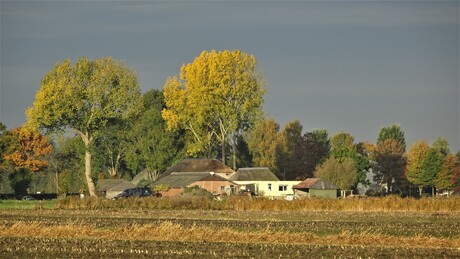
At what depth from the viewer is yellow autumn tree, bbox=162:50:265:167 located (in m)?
117

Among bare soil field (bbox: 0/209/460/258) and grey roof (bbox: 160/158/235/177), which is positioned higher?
grey roof (bbox: 160/158/235/177)

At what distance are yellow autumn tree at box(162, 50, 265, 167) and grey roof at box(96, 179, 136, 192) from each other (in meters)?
10.2

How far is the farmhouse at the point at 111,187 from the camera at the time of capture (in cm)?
11131

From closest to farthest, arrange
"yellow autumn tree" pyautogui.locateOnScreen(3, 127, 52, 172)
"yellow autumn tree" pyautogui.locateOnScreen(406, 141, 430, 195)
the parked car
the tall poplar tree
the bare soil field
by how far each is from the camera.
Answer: the bare soil field → the parked car → the tall poplar tree → "yellow autumn tree" pyautogui.locateOnScreen(3, 127, 52, 172) → "yellow autumn tree" pyautogui.locateOnScreen(406, 141, 430, 195)

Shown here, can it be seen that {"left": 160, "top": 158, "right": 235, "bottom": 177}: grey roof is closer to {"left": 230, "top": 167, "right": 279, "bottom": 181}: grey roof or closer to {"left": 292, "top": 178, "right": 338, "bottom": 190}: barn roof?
{"left": 230, "top": 167, "right": 279, "bottom": 181}: grey roof

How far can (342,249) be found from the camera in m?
36.4

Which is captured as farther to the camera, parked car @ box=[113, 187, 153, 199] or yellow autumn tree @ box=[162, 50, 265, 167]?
yellow autumn tree @ box=[162, 50, 265, 167]

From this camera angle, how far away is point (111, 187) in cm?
11431

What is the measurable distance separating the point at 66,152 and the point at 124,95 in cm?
3997

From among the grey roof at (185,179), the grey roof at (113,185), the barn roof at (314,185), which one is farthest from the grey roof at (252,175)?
the grey roof at (113,185)

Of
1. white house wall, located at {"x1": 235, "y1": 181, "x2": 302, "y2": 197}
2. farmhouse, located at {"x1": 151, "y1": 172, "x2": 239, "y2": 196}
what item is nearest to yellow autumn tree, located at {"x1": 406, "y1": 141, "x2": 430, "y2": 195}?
white house wall, located at {"x1": 235, "y1": 181, "x2": 302, "y2": 197}


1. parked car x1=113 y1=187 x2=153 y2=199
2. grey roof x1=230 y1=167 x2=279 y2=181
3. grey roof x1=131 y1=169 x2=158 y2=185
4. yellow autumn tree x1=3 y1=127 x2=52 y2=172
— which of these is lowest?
parked car x1=113 y1=187 x2=153 y2=199

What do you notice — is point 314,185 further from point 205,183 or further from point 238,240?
point 238,240

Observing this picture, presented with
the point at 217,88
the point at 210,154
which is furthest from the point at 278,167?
the point at 217,88
